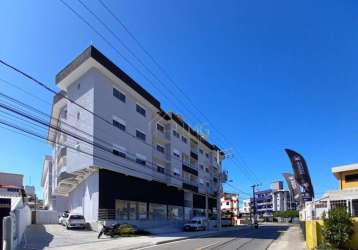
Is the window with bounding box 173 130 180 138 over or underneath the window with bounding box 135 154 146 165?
over

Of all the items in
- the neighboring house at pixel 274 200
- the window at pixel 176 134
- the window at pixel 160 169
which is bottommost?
the neighboring house at pixel 274 200

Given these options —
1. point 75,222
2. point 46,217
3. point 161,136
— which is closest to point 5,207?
point 75,222

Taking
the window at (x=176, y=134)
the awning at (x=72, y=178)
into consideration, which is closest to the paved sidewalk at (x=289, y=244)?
the awning at (x=72, y=178)

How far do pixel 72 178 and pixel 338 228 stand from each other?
32.0 m

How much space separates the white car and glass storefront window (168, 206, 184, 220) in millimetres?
22153

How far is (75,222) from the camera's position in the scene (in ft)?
130

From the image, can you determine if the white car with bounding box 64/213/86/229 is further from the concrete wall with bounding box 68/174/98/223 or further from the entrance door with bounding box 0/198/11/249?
the entrance door with bounding box 0/198/11/249

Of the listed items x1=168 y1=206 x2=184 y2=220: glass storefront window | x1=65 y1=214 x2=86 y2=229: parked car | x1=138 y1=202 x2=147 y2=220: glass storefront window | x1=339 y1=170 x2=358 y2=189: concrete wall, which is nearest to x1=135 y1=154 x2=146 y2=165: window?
x1=138 y1=202 x2=147 y2=220: glass storefront window

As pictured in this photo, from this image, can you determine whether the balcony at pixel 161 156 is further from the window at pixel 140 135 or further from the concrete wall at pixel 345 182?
the concrete wall at pixel 345 182

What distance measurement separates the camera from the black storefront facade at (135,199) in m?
43.2

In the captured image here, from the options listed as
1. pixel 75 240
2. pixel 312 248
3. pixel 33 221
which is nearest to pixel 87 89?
pixel 33 221

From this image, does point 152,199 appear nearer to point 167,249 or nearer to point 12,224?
point 167,249

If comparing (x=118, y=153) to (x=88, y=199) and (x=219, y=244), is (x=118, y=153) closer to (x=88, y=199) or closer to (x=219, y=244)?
(x=88, y=199)

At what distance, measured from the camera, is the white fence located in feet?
149
